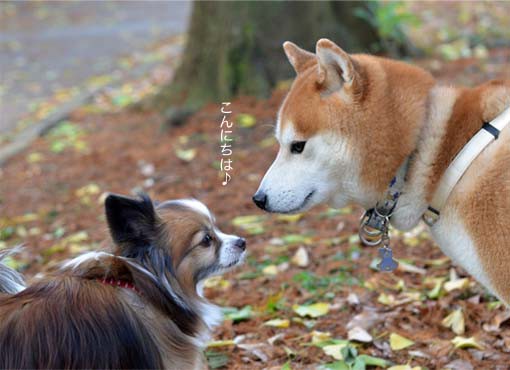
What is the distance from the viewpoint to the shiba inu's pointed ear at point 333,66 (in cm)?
280

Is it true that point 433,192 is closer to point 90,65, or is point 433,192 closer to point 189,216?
point 189,216

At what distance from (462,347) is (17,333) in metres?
1.99

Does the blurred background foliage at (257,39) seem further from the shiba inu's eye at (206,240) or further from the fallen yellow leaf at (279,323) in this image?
the shiba inu's eye at (206,240)

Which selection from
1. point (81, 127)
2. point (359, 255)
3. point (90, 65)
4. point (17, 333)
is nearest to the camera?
point (17, 333)

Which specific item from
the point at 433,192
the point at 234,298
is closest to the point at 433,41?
the point at 234,298

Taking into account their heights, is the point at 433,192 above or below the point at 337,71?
below

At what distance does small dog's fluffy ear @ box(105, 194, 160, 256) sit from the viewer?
264 centimetres

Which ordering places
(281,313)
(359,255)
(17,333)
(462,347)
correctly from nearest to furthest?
(17,333) < (462,347) < (281,313) < (359,255)

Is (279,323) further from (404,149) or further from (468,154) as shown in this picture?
(468,154)

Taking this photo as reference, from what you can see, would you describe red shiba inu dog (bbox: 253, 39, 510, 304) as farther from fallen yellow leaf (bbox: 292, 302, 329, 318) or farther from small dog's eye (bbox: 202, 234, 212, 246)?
fallen yellow leaf (bbox: 292, 302, 329, 318)

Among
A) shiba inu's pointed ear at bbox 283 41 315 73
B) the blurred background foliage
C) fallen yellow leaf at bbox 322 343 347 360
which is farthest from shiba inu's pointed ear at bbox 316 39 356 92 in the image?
the blurred background foliage

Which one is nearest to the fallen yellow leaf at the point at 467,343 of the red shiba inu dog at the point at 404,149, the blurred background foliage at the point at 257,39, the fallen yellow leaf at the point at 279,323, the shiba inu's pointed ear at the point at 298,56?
the red shiba inu dog at the point at 404,149

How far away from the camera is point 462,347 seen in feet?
10.6

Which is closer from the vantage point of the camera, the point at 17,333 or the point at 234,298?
the point at 17,333
